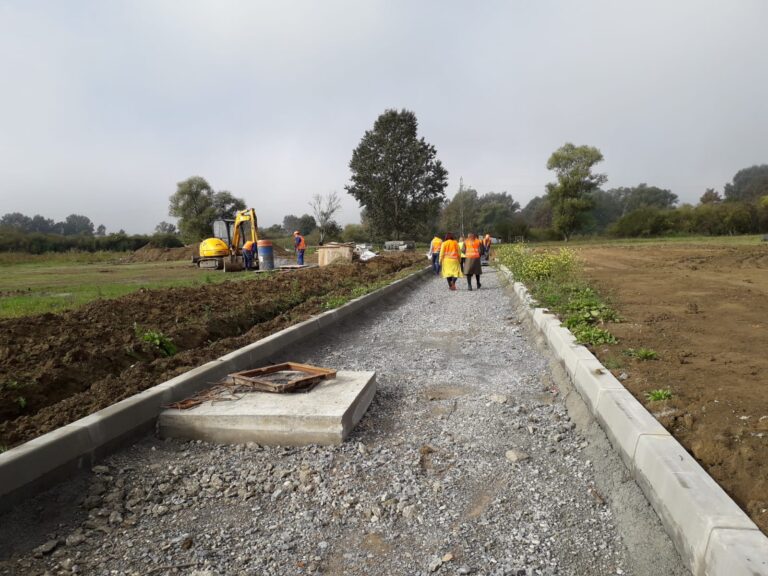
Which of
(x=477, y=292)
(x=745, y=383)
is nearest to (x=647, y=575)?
(x=745, y=383)

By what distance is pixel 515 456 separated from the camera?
3494 millimetres

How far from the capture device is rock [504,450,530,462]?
347cm

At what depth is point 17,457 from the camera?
2.82m

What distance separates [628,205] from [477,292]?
123982 millimetres

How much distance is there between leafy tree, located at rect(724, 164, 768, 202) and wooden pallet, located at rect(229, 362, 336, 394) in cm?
8927

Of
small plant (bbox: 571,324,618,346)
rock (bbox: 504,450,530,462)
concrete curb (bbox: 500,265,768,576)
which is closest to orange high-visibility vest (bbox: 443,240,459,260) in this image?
small plant (bbox: 571,324,618,346)

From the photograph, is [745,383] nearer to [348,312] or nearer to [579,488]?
[579,488]

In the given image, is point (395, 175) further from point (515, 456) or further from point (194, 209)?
point (515, 456)

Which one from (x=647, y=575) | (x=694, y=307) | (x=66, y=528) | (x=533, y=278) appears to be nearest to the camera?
(x=647, y=575)

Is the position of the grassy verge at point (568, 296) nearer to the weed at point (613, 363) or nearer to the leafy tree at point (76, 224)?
the weed at point (613, 363)

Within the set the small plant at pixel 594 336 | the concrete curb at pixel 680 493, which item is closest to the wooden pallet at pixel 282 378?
the concrete curb at pixel 680 493

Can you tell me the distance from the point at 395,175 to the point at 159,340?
156ft

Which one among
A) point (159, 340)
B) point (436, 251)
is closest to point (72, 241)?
point (436, 251)

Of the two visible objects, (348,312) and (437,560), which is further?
(348,312)
